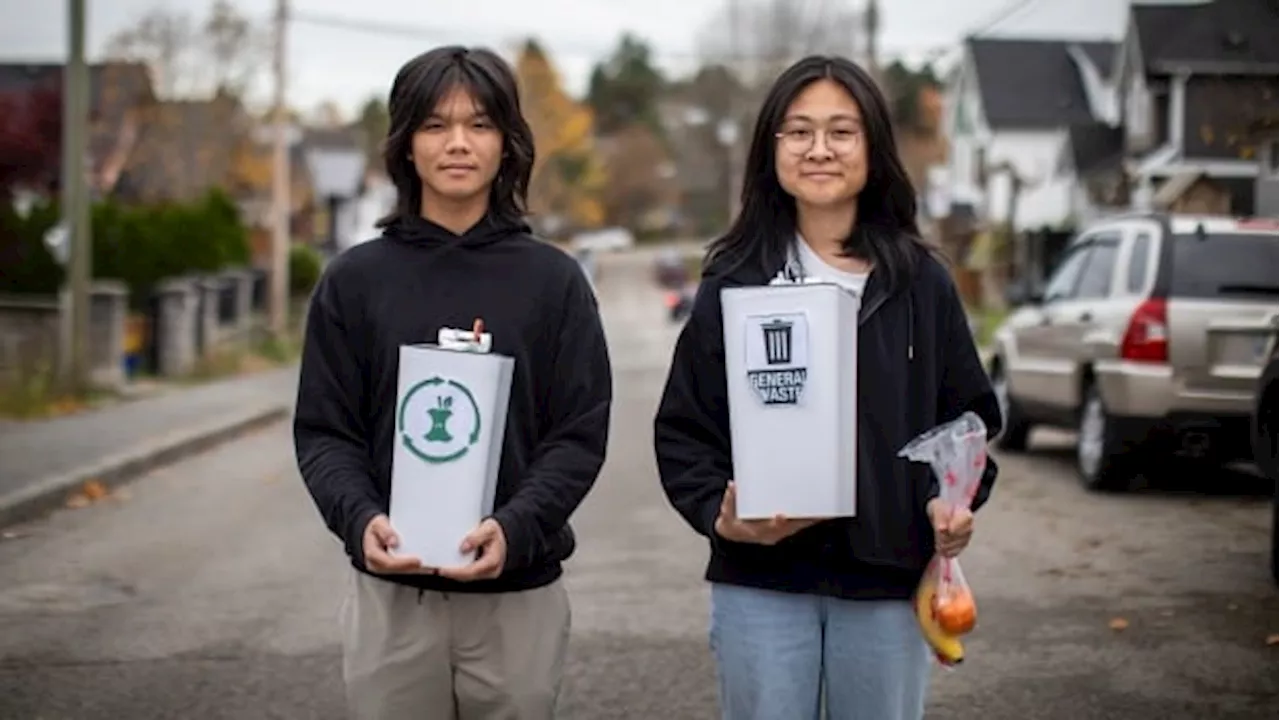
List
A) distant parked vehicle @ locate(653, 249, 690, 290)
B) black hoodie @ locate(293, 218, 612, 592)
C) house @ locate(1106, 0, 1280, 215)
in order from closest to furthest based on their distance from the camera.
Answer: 1. black hoodie @ locate(293, 218, 612, 592)
2. house @ locate(1106, 0, 1280, 215)
3. distant parked vehicle @ locate(653, 249, 690, 290)

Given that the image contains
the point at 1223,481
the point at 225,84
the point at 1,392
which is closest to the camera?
the point at 1223,481

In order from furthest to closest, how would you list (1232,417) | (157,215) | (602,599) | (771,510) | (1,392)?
1. (157,215)
2. (1,392)
3. (1232,417)
4. (602,599)
5. (771,510)

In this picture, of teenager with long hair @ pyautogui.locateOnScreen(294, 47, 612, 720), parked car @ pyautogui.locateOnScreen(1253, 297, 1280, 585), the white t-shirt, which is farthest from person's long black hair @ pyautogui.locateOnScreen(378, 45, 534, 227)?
→ parked car @ pyautogui.locateOnScreen(1253, 297, 1280, 585)

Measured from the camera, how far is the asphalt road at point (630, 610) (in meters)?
6.12

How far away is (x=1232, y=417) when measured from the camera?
35.3ft

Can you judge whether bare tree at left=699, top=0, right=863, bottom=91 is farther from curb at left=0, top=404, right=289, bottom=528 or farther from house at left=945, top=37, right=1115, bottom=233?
curb at left=0, top=404, right=289, bottom=528

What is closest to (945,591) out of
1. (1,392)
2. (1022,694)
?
(1022,694)

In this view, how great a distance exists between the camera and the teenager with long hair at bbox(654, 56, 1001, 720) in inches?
121

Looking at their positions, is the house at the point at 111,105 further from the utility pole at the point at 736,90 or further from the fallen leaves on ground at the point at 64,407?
the fallen leaves on ground at the point at 64,407

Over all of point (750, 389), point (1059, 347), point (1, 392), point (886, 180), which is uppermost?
point (886, 180)

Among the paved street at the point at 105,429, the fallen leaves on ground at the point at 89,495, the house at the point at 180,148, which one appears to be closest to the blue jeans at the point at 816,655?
the paved street at the point at 105,429

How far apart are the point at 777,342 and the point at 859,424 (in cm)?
25

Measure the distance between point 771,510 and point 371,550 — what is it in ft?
2.25

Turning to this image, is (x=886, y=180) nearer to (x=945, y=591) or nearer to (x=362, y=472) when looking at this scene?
(x=945, y=591)
